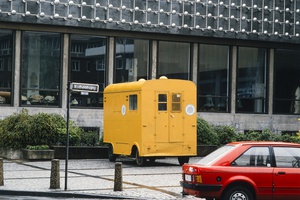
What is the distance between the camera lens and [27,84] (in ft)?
112

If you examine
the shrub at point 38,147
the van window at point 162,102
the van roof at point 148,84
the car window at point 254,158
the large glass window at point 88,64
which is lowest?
the shrub at point 38,147

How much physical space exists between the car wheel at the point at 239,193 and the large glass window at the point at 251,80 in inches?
972

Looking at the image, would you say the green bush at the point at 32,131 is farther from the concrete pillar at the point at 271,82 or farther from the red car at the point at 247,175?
the red car at the point at 247,175

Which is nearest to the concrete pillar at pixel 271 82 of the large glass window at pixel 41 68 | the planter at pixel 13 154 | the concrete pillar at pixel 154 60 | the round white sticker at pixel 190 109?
the concrete pillar at pixel 154 60

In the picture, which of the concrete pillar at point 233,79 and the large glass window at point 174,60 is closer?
the large glass window at point 174,60

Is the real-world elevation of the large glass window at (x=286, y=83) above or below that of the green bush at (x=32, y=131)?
above

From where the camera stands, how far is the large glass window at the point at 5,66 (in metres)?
33.6

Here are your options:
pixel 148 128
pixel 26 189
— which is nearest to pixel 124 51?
pixel 148 128

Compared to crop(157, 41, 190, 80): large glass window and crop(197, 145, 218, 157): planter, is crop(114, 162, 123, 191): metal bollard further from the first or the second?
crop(157, 41, 190, 80): large glass window

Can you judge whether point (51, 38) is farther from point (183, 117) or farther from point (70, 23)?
point (183, 117)

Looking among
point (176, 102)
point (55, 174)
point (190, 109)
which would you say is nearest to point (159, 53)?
point (190, 109)

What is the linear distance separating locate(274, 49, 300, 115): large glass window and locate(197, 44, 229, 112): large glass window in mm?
3072

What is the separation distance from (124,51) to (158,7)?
2.70 meters

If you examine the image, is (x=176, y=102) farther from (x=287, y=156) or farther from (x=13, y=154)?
(x=287, y=156)
